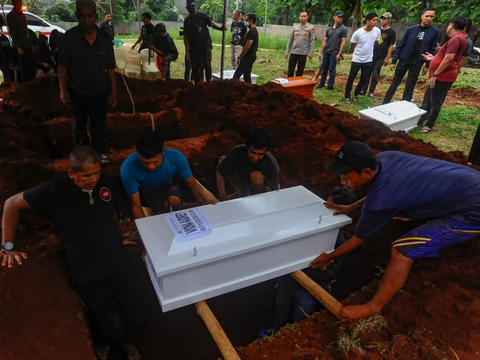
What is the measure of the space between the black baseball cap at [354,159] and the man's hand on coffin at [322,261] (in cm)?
78

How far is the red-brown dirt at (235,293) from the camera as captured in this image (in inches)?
72.2

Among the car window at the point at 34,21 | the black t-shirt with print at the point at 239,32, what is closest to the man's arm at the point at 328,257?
the black t-shirt with print at the point at 239,32

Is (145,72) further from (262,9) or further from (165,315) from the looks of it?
(262,9)

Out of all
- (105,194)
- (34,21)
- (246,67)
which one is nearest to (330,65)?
(246,67)

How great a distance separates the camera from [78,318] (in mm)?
2055

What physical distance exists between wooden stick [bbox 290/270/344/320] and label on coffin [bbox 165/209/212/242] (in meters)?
0.78

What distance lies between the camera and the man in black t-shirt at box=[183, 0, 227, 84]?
6.50m

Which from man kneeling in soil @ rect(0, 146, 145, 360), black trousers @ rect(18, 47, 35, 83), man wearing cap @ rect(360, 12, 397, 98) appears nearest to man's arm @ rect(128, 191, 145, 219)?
man kneeling in soil @ rect(0, 146, 145, 360)

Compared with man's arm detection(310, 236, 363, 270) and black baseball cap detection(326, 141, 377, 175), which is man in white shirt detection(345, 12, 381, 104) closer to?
man's arm detection(310, 236, 363, 270)

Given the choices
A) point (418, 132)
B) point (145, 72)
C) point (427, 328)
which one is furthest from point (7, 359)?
point (145, 72)

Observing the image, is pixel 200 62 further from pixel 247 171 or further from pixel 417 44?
pixel 247 171

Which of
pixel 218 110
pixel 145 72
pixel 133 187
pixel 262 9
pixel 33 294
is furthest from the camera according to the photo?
pixel 262 9

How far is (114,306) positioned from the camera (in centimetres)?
229

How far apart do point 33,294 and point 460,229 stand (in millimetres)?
2654
